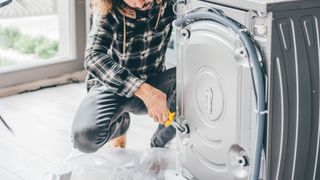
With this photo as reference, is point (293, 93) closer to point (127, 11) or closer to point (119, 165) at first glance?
point (127, 11)

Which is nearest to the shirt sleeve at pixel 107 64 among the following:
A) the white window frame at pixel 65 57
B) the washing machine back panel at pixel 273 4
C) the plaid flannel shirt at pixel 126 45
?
the plaid flannel shirt at pixel 126 45

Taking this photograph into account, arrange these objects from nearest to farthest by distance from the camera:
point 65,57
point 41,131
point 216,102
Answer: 1. point 216,102
2. point 41,131
3. point 65,57

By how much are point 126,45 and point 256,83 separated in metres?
0.65

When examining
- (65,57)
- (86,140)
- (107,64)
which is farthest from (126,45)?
(65,57)

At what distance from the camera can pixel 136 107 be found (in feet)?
7.15

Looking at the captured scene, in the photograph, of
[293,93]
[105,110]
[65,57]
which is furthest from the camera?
[65,57]

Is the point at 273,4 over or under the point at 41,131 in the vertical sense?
over

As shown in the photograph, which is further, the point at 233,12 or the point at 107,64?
the point at 107,64

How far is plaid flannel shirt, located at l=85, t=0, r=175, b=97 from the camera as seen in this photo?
2084 mm

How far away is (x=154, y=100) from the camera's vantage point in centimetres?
213

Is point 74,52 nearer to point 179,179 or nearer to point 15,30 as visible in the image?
point 15,30

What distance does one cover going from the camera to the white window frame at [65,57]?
3.44 m

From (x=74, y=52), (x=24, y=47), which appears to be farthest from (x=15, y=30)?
(x=74, y=52)

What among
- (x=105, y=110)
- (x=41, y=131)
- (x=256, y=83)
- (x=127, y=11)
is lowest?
(x=41, y=131)
